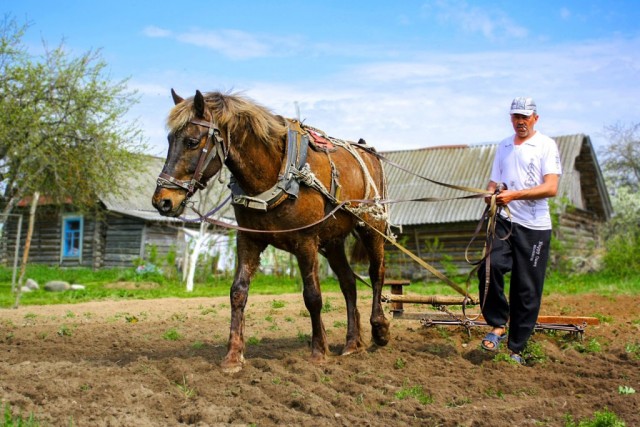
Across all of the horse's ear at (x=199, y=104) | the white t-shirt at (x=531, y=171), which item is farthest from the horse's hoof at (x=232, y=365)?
the white t-shirt at (x=531, y=171)

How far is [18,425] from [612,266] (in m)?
18.4

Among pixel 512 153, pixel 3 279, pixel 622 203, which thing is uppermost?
pixel 622 203

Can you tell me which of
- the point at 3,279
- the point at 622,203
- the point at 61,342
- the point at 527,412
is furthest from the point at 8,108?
the point at 622,203

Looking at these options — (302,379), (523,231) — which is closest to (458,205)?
(523,231)

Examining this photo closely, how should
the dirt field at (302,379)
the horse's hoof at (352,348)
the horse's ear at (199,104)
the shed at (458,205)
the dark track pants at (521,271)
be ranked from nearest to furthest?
the dirt field at (302,379)
the horse's ear at (199,104)
the dark track pants at (521,271)
the horse's hoof at (352,348)
the shed at (458,205)

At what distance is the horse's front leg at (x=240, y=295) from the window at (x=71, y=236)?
25.9 m

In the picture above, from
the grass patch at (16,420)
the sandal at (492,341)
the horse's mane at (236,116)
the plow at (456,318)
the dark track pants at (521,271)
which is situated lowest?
the grass patch at (16,420)

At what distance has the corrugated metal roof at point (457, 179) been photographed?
24359 mm

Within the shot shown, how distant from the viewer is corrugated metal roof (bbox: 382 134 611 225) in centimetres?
2436

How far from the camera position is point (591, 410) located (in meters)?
4.46

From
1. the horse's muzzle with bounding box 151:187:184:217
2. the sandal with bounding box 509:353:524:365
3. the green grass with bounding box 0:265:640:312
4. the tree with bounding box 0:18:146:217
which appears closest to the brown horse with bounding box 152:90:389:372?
the horse's muzzle with bounding box 151:187:184:217

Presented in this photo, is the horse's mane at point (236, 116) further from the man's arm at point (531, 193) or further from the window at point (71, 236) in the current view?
the window at point (71, 236)

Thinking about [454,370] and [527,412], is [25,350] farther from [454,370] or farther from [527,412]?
[527,412]

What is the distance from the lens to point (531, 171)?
6102 millimetres
